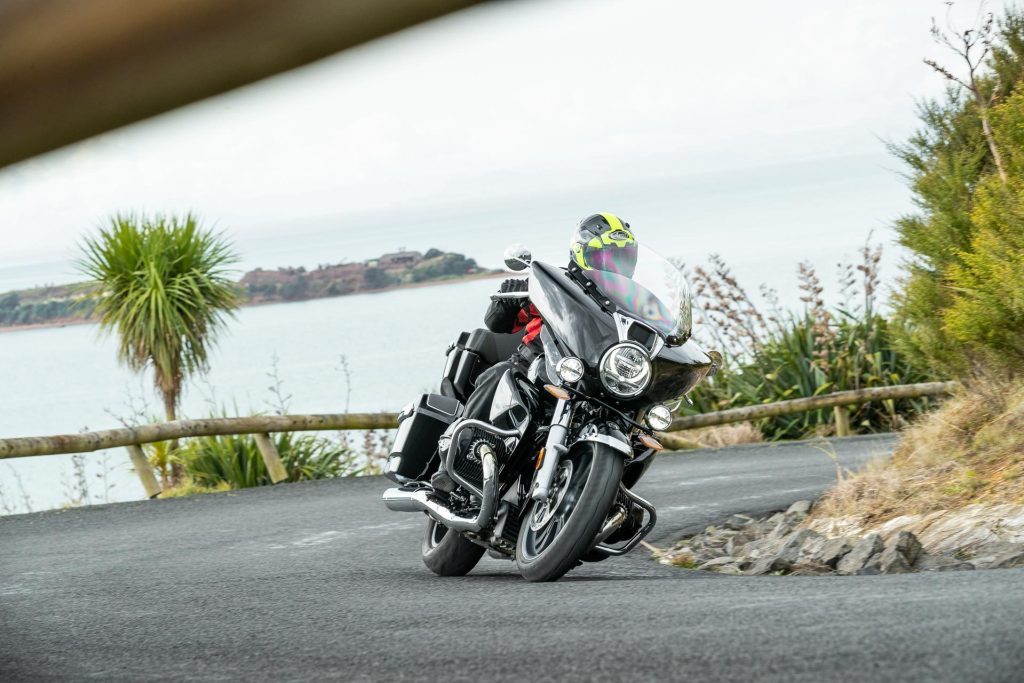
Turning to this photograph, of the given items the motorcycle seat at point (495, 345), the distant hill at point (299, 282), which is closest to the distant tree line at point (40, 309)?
the distant hill at point (299, 282)

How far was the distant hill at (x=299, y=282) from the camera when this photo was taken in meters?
13.6

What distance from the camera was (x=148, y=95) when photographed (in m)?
1.06

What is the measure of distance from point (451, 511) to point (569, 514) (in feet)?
3.02

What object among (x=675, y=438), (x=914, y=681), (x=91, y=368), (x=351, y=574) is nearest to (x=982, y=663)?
(x=914, y=681)

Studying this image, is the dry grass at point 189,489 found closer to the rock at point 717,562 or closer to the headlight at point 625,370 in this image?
the rock at point 717,562

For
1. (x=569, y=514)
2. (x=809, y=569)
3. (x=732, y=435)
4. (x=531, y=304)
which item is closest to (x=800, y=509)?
(x=809, y=569)

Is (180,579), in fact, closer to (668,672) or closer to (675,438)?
(668,672)

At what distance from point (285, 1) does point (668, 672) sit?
257 cm

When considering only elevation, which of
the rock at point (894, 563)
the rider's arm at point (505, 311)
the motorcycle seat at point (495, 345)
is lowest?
the rock at point (894, 563)

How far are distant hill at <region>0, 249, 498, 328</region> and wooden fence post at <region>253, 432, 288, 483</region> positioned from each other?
2605mm

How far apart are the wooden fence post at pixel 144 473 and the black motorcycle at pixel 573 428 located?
523cm

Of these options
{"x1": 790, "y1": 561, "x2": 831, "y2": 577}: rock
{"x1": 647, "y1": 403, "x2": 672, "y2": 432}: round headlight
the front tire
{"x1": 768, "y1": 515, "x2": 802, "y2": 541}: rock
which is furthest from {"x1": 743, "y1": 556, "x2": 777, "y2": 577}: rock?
the front tire

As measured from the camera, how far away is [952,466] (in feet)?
22.4

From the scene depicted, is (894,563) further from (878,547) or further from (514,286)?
(514,286)
